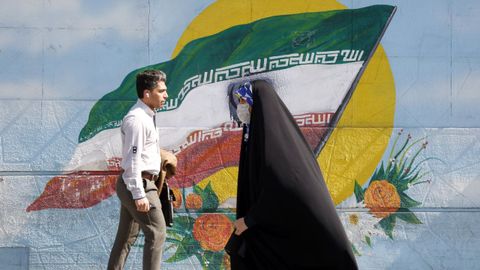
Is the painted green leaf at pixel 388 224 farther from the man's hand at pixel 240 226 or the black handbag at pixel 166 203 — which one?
the man's hand at pixel 240 226

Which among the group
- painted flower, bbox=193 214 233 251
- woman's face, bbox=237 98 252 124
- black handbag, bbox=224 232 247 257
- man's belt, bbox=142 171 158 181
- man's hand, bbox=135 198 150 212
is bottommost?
painted flower, bbox=193 214 233 251

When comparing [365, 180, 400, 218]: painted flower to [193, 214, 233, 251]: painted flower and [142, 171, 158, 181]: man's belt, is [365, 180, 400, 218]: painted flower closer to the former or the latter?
[193, 214, 233, 251]: painted flower

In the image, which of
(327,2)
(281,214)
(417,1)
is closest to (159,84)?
(281,214)

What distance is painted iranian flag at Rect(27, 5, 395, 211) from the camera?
26.8 ft

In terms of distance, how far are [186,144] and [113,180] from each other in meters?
0.59

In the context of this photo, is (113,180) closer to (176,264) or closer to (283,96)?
(176,264)

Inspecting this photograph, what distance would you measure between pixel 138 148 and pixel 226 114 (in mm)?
1612

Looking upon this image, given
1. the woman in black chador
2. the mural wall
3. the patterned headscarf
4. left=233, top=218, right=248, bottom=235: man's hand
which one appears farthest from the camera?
the mural wall

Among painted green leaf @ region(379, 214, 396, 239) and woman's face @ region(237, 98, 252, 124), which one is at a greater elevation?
woman's face @ region(237, 98, 252, 124)

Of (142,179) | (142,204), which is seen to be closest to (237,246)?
(142,204)

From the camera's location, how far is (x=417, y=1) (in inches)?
328

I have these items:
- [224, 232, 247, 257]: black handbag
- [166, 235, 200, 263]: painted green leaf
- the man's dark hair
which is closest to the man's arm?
the man's dark hair

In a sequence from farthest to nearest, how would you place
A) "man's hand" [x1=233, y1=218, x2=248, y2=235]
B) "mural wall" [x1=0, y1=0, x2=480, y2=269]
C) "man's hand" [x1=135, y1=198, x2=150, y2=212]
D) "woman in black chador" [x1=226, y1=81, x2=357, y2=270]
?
"mural wall" [x1=0, y1=0, x2=480, y2=269]
"man's hand" [x1=135, y1=198, x2=150, y2=212]
"man's hand" [x1=233, y1=218, x2=248, y2=235]
"woman in black chador" [x1=226, y1=81, x2=357, y2=270]

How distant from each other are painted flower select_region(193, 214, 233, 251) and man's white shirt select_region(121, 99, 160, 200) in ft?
4.51
